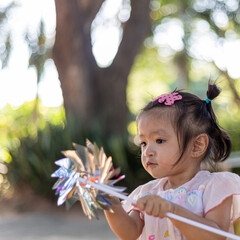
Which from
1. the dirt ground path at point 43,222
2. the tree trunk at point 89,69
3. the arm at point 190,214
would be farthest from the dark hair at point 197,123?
the tree trunk at point 89,69

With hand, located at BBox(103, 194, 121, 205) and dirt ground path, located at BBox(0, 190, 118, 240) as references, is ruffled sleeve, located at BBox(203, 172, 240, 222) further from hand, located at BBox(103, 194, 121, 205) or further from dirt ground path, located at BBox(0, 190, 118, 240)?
dirt ground path, located at BBox(0, 190, 118, 240)

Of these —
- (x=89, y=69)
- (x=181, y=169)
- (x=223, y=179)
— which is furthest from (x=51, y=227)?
(x=223, y=179)

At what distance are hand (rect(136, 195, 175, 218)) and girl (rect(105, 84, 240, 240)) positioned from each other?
0.89 feet

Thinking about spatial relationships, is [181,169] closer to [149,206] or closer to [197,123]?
[197,123]

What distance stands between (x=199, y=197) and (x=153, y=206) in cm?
40

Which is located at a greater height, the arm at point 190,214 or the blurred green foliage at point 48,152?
the blurred green foliage at point 48,152

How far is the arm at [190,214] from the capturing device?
1450 millimetres

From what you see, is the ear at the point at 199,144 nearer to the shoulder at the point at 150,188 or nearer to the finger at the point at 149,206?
the shoulder at the point at 150,188

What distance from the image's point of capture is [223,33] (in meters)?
17.3

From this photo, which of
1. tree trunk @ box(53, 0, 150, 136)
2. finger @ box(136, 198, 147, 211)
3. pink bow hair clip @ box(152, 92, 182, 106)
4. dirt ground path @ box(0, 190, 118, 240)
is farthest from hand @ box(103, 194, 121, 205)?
tree trunk @ box(53, 0, 150, 136)

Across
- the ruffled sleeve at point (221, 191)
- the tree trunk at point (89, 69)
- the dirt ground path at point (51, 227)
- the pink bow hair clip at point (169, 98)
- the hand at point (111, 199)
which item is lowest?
the dirt ground path at point (51, 227)

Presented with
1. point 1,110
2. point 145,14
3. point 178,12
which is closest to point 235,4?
point 178,12

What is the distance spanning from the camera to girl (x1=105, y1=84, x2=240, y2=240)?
175cm

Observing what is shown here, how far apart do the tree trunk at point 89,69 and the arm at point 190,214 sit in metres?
5.27
